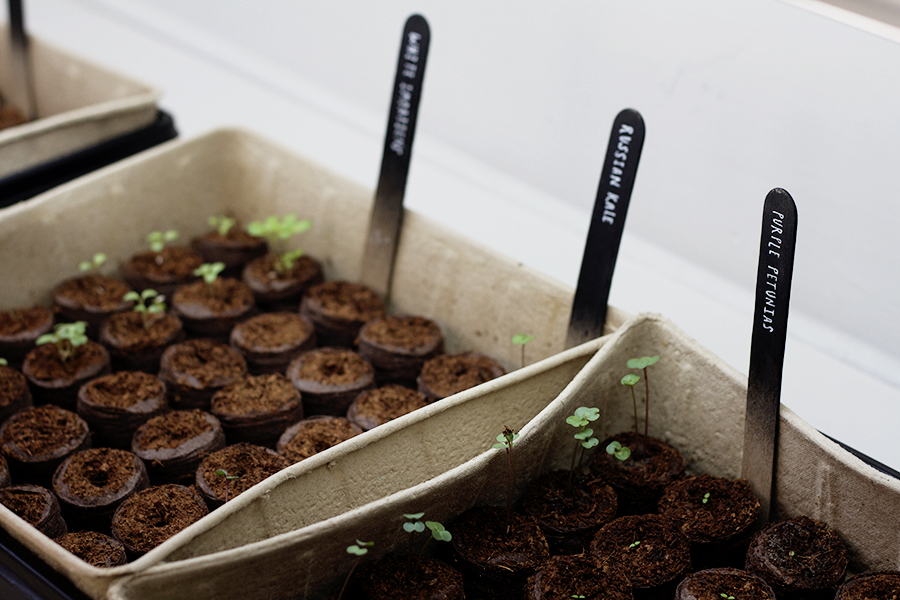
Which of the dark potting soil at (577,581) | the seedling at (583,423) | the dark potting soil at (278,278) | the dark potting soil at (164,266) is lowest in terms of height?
the dark potting soil at (577,581)

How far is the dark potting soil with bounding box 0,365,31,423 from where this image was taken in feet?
6.09

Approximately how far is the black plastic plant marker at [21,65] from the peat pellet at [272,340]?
4.59 feet

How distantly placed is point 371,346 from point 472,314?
255 mm

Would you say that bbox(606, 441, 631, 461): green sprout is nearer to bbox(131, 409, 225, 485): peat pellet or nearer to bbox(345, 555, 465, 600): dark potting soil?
bbox(345, 555, 465, 600): dark potting soil

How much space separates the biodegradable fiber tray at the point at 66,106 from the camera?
2406 mm

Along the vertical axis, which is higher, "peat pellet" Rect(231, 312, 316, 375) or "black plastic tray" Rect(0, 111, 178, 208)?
"black plastic tray" Rect(0, 111, 178, 208)

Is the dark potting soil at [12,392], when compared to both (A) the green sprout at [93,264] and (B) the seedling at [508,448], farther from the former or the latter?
(B) the seedling at [508,448]

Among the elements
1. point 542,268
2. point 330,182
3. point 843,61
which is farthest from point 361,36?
point 843,61

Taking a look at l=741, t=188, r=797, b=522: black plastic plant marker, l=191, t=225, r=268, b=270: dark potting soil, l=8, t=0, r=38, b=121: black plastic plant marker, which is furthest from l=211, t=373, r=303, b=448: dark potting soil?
l=8, t=0, r=38, b=121: black plastic plant marker

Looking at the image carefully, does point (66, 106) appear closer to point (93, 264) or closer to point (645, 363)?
point (93, 264)

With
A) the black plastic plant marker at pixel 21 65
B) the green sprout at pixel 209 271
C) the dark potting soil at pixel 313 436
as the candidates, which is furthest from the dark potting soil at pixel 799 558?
the black plastic plant marker at pixel 21 65

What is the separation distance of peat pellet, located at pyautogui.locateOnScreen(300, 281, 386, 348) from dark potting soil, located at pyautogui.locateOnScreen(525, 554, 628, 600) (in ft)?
2.82

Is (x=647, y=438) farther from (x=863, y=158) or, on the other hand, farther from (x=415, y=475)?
(x=863, y=158)

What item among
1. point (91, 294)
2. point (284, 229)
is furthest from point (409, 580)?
point (91, 294)
